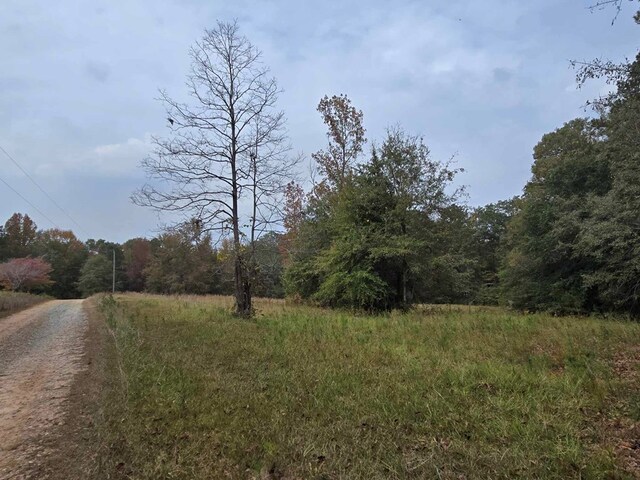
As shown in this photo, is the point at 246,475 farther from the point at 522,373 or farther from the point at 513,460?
the point at 522,373

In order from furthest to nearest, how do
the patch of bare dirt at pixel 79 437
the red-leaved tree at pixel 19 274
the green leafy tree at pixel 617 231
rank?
1. the red-leaved tree at pixel 19 274
2. the green leafy tree at pixel 617 231
3. the patch of bare dirt at pixel 79 437

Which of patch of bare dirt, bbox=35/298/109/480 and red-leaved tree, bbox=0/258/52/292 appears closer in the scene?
patch of bare dirt, bbox=35/298/109/480

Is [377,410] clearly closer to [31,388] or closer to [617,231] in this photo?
[31,388]

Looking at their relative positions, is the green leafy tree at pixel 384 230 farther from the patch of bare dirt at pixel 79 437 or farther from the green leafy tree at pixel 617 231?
the patch of bare dirt at pixel 79 437

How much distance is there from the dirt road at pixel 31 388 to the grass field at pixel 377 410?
650 mm

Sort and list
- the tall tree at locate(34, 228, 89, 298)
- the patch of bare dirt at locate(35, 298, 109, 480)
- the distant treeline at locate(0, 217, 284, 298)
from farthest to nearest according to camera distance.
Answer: the tall tree at locate(34, 228, 89, 298) < the distant treeline at locate(0, 217, 284, 298) < the patch of bare dirt at locate(35, 298, 109, 480)

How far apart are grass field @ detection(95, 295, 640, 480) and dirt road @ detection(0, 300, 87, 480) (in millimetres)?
650

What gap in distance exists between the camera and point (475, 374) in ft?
18.4

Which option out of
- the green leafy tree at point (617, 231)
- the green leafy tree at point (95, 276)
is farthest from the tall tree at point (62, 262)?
the green leafy tree at point (617, 231)

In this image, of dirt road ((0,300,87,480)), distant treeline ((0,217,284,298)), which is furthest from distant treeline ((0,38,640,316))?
distant treeline ((0,217,284,298))

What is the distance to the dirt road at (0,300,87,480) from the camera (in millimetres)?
3944

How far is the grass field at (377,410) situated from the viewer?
343 centimetres

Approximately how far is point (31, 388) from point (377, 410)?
17.7 feet

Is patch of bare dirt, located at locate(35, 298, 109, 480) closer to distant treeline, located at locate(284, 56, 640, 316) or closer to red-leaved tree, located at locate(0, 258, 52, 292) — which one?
distant treeline, located at locate(284, 56, 640, 316)
